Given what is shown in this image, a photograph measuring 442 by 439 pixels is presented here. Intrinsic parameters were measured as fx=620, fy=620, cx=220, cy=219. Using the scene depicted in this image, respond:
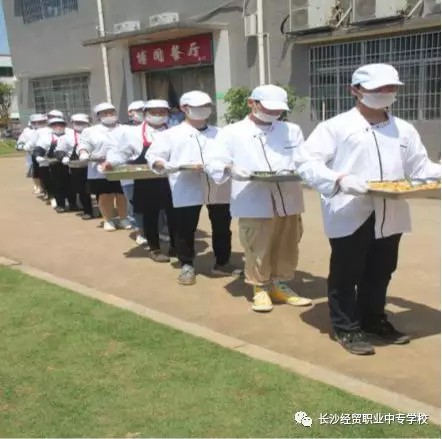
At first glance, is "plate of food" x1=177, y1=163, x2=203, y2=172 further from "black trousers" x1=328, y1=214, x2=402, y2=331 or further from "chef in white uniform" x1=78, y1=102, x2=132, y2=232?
"chef in white uniform" x1=78, y1=102, x2=132, y2=232

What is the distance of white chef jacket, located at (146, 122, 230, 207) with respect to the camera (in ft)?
18.0

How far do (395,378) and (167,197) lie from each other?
11.2ft

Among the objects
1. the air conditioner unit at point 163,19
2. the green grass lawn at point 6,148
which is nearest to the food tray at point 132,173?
the air conditioner unit at point 163,19

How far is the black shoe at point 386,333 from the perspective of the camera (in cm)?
405

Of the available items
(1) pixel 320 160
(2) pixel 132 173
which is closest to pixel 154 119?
(2) pixel 132 173

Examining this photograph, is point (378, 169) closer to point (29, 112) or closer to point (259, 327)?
point (259, 327)

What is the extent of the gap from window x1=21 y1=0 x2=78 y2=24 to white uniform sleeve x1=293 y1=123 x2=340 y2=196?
16895 millimetres

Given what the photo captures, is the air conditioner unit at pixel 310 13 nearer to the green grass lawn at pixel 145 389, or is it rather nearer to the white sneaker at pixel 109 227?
the white sneaker at pixel 109 227

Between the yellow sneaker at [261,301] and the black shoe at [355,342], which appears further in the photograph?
the yellow sneaker at [261,301]

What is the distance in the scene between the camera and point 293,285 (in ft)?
17.9

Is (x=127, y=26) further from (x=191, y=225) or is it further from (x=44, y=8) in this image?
(x=191, y=225)

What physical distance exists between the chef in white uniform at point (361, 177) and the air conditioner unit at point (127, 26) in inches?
542

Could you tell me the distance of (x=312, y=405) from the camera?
316cm

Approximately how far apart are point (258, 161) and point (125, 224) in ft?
13.5
